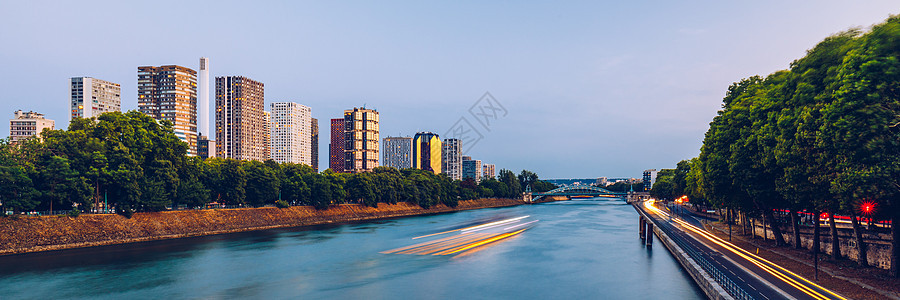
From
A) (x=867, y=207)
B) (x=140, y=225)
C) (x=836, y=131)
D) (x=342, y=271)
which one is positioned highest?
(x=836, y=131)

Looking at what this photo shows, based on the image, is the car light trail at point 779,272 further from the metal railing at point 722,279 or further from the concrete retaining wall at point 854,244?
the concrete retaining wall at point 854,244

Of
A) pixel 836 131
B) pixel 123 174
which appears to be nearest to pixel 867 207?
pixel 836 131

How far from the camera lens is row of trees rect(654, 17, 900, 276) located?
24391mm

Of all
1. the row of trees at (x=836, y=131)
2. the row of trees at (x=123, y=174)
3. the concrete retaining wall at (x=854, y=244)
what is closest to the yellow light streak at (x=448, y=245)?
the row of trees at (x=836, y=131)

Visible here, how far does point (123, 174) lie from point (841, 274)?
76.4 m

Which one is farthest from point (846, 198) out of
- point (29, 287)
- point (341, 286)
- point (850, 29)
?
point (29, 287)

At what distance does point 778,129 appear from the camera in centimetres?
3378

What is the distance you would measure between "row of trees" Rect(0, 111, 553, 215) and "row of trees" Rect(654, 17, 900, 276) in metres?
71.2

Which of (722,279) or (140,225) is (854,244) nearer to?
(722,279)

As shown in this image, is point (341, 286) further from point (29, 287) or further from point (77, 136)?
point (77, 136)

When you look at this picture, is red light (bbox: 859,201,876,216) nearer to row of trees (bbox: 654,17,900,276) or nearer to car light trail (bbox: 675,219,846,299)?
row of trees (bbox: 654,17,900,276)

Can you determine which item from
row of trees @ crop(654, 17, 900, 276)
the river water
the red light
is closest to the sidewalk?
row of trees @ crop(654, 17, 900, 276)

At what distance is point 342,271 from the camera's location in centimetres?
5088

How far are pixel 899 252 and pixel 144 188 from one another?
7888 cm
